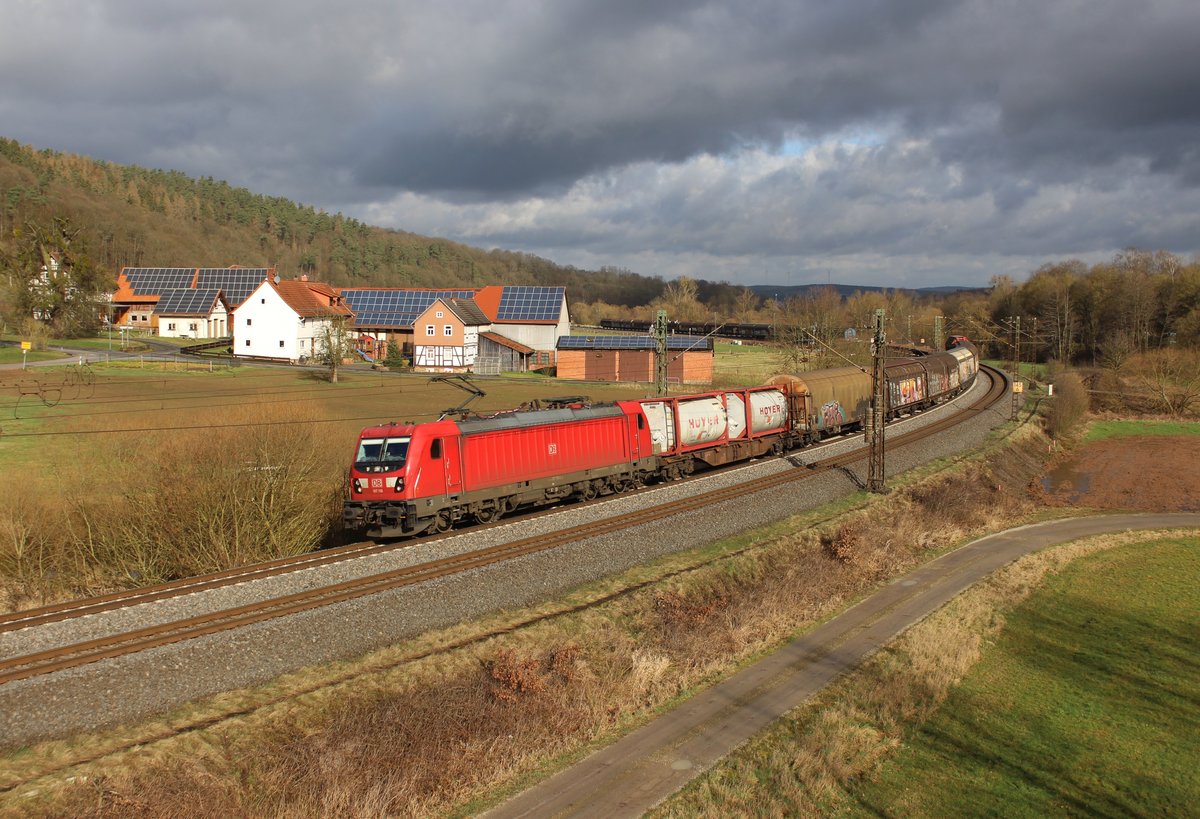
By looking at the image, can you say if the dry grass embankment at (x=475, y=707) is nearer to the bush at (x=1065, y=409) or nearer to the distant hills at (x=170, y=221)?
the bush at (x=1065, y=409)

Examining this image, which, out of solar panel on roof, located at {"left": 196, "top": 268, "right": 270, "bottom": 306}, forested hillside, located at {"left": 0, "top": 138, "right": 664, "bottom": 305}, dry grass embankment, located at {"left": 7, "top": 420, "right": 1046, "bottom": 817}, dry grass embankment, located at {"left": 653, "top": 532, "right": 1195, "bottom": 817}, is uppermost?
forested hillside, located at {"left": 0, "top": 138, "right": 664, "bottom": 305}

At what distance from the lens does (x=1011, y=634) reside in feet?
73.0

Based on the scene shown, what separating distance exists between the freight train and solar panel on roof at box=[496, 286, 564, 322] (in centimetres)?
4892

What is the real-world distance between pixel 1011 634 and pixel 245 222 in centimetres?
19808

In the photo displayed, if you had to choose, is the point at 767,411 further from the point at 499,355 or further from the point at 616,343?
the point at 499,355

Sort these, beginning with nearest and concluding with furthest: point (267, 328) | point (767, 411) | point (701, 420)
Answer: point (701, 420) < point (767, 411) < point (267, 328)

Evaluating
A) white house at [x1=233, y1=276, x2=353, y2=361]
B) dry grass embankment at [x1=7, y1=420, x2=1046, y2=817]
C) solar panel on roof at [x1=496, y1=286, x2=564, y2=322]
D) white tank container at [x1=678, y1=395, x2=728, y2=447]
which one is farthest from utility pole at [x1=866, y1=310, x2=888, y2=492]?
white house at [x1=233, y1=276, x2=353, y2=361]

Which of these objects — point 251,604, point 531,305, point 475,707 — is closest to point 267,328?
point 531,305

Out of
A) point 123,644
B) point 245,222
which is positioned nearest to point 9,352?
point 123,644

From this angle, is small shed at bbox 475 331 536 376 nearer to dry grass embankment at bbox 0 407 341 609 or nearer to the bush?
the bush

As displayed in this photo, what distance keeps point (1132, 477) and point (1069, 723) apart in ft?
126

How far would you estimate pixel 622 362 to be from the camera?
7694 cm

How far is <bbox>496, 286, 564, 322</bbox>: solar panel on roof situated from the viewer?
3514 inches

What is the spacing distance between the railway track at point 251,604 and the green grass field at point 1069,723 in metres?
11.4
